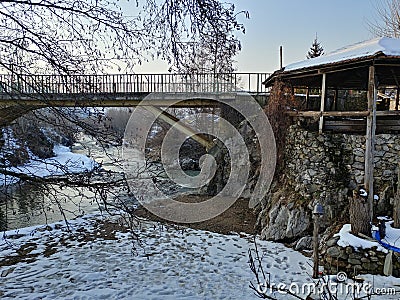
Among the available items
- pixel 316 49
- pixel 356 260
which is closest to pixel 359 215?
pixel 356 260

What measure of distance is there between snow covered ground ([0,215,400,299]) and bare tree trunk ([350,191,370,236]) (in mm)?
777

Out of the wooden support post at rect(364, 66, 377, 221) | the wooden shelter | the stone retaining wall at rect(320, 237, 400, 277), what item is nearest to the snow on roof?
the wooden shelter

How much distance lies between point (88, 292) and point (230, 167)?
7260mm

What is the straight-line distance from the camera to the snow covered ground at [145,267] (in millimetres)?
4949

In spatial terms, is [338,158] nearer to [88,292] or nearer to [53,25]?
[88,292]

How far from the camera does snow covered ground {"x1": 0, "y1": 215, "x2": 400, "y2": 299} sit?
4.95 m

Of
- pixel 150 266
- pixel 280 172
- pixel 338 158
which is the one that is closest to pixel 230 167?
pixel 280 172

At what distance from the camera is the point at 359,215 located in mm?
5219

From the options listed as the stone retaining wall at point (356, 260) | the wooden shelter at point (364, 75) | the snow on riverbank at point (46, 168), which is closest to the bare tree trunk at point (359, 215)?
the stone retaining wall at point (356, 260)

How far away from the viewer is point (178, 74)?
2881mm

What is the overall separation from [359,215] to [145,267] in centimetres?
372

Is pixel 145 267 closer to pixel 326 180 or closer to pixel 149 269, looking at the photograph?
pixel 149 269

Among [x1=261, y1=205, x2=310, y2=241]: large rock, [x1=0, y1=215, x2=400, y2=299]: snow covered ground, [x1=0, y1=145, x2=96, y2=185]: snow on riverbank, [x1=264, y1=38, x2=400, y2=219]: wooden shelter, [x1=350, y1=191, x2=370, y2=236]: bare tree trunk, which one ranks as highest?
[x1=264, y1=38, x2=400, y2=219]: wooden shelter

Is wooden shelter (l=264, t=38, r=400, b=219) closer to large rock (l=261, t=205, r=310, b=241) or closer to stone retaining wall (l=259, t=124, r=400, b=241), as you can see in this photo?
stone retaining wall (l=259, t=124, r=400, b=241)
